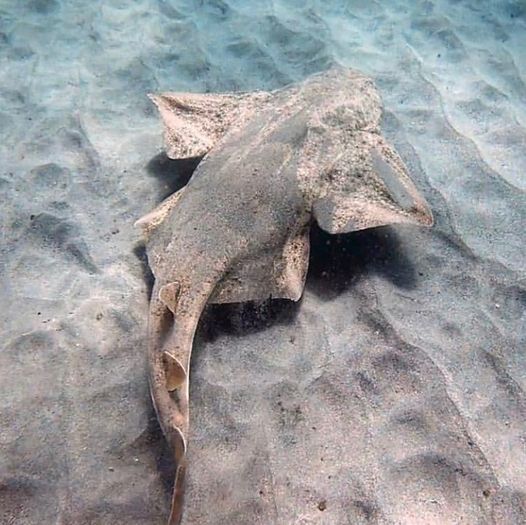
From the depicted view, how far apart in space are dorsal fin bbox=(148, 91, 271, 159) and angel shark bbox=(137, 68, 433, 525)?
14 mm

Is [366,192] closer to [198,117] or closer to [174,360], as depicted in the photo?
[198,117]

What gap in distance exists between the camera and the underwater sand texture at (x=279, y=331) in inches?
102

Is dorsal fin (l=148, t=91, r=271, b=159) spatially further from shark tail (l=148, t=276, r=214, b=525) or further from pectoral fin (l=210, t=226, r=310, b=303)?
shark tail (l=148, t=276, r=214, b=525)

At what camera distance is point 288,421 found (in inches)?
110

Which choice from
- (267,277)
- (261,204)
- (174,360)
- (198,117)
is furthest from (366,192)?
(174,360)

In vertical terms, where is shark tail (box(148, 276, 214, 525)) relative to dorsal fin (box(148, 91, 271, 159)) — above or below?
below

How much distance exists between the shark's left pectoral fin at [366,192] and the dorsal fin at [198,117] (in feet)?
2.97

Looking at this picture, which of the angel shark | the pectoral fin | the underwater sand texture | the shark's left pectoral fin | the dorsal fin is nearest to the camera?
the underwater sand texture

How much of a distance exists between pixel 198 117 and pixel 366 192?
154cm

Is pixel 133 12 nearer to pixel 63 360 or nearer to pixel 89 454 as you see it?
pixel 63 360

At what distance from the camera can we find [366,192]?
3.40 metres

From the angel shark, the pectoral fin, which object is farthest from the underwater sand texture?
the angel shark

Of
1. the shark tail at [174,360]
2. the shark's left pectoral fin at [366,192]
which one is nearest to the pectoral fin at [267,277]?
the shark tail at [174,360]

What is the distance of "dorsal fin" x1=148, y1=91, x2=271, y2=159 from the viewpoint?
3.80m
